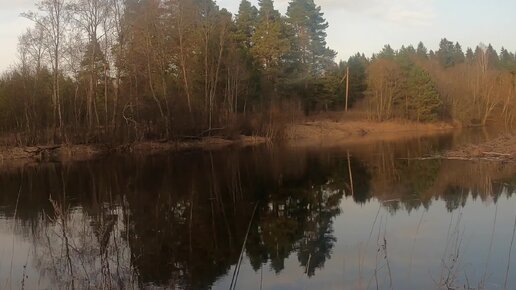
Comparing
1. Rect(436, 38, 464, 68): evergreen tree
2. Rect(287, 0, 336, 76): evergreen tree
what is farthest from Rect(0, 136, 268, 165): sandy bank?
Rect(436, 38, 464, 68): evergreen tree

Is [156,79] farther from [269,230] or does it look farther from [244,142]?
[269,230]

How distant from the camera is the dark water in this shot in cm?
796

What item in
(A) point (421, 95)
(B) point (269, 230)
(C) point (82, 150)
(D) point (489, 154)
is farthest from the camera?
(A) point (421, 95)

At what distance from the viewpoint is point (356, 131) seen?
55.2m

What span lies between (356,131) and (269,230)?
45.1 m

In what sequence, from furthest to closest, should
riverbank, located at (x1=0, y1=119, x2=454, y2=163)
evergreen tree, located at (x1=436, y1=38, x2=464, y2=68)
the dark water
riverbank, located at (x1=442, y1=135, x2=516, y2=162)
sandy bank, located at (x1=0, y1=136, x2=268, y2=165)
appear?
1. evergreen tree, located at (x1=436, y1=38, x2=464, y2=68)
2. riverbank, located at (x1=0, y1=119, x2=454, y2=163)
3. sandy bank, located at (x1=0, y1=136, x2=268, y2=165)
4. riverbank, located at (x1=442, y1=135, x2=516, y2=162)
5. the dark water

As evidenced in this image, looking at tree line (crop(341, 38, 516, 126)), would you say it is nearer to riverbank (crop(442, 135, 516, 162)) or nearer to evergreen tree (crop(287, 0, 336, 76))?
evergreen tree (crop(287, 0, 336, 76))

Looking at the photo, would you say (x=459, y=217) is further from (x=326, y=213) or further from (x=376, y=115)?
(x=376, y=115)

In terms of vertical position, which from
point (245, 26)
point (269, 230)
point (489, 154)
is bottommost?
point (269, 230)

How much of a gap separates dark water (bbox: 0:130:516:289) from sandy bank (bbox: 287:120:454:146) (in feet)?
84.5

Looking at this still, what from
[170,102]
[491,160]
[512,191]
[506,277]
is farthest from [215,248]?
[170,102]

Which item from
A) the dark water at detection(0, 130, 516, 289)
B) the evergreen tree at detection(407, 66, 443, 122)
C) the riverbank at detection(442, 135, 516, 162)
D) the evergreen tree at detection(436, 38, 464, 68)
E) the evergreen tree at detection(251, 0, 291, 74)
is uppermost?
the evergreen tree at detection(436, 38, 464, 68)

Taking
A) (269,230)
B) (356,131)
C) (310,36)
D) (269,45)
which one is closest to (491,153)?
(269,230)

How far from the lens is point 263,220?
492 inches
